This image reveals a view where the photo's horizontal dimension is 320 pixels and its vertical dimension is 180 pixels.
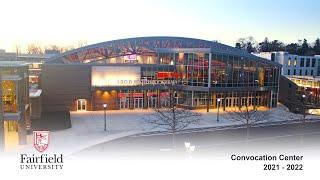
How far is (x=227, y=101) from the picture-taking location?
151 feet

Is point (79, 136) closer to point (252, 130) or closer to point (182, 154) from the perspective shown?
point (182, 154)

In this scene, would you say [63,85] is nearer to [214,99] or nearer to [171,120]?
[171,120]

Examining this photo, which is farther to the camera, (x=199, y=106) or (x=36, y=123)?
(x=199, y=106)

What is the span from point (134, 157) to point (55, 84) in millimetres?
22869

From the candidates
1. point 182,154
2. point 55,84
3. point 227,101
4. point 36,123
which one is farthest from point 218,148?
point 55,84

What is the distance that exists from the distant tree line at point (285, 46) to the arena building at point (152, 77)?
2309 inches

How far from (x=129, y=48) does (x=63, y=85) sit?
10.6m

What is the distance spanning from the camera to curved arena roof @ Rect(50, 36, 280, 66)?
147 ft

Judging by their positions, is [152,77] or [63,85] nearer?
[63,85]

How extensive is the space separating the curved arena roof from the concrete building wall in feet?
7.28

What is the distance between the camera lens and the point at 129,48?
47.4 m

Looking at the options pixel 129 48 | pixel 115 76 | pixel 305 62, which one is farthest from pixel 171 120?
pixel 305 62

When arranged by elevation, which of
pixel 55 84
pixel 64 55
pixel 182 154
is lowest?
pixel 182 154

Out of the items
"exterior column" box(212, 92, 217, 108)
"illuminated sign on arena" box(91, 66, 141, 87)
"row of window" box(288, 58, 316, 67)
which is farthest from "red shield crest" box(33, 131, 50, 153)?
"row of window" box(288, 58, 316, 67)
